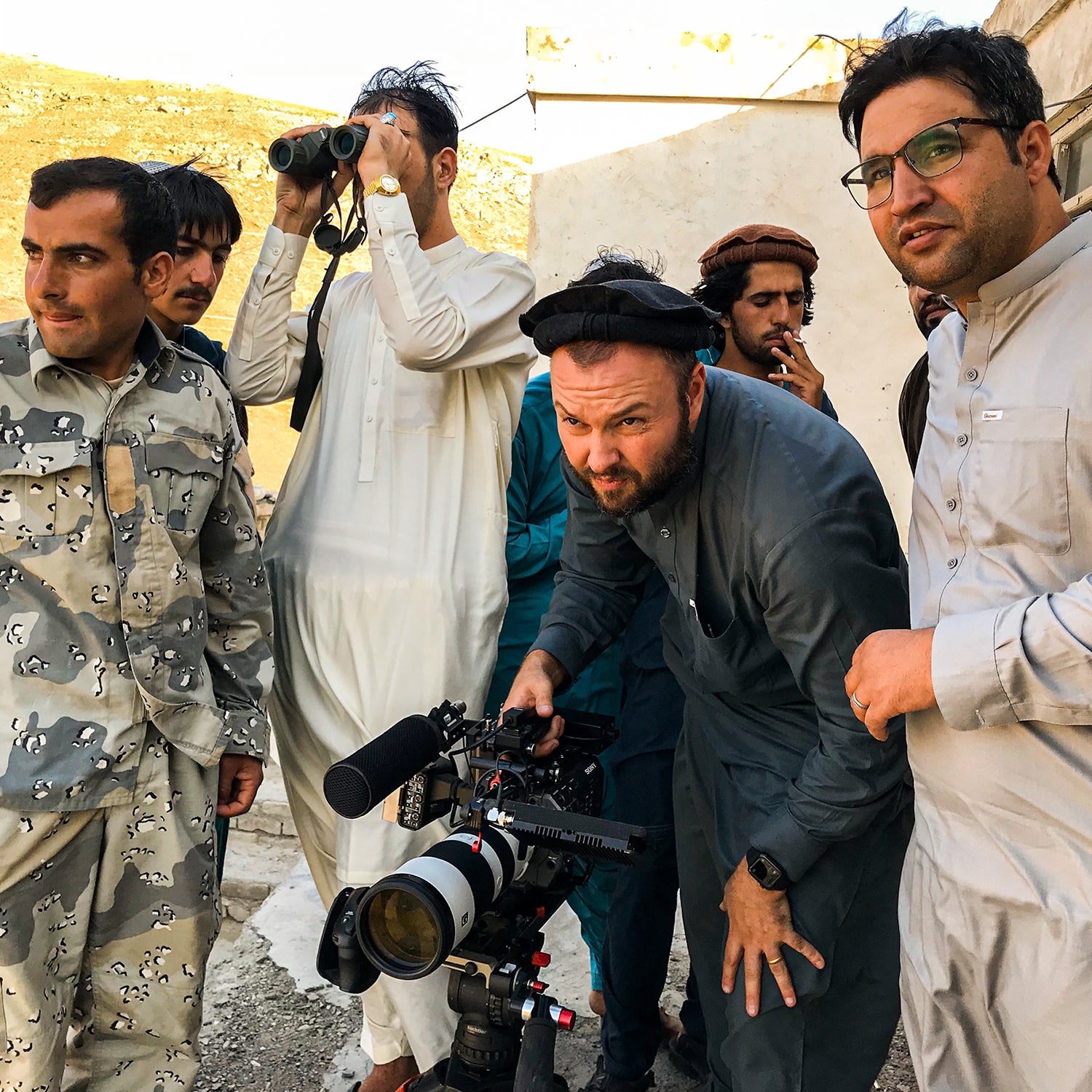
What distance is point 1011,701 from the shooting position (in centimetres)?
121

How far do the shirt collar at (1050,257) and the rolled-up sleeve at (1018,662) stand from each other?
399 mm

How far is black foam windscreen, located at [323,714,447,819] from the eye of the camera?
1569 mm

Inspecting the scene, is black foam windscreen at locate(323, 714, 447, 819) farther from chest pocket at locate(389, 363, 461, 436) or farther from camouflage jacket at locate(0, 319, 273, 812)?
chest pocket at locate(389, 363, 461, 436)

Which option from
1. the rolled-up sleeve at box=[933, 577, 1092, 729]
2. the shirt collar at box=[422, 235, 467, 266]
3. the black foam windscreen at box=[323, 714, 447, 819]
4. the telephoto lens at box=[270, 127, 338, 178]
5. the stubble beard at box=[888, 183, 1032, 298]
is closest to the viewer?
Answer: the rolled-up sleeve at box=[933, 577, 1092, 729]

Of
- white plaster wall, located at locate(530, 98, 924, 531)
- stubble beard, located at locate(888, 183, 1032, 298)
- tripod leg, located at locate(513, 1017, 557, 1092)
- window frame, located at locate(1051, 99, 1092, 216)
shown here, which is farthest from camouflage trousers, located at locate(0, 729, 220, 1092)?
white plaster wall, located at locate(530, 98, 924, 531)

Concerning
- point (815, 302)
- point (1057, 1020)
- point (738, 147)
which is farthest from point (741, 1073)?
point (738, 147)

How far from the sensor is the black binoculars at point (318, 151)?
226 cm

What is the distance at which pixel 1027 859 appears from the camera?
1.27 meters

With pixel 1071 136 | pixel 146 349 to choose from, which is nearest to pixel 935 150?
pixel 146 349

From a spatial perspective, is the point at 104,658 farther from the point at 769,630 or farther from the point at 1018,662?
the point at 1018,662

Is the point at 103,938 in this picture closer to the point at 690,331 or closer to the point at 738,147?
the point at 690,331

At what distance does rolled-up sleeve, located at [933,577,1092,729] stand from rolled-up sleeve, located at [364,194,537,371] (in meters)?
1.28

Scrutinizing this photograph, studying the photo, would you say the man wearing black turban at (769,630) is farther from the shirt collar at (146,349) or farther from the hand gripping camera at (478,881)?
the shirt collar at (146,349)

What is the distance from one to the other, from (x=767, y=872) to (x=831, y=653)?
0.37m
